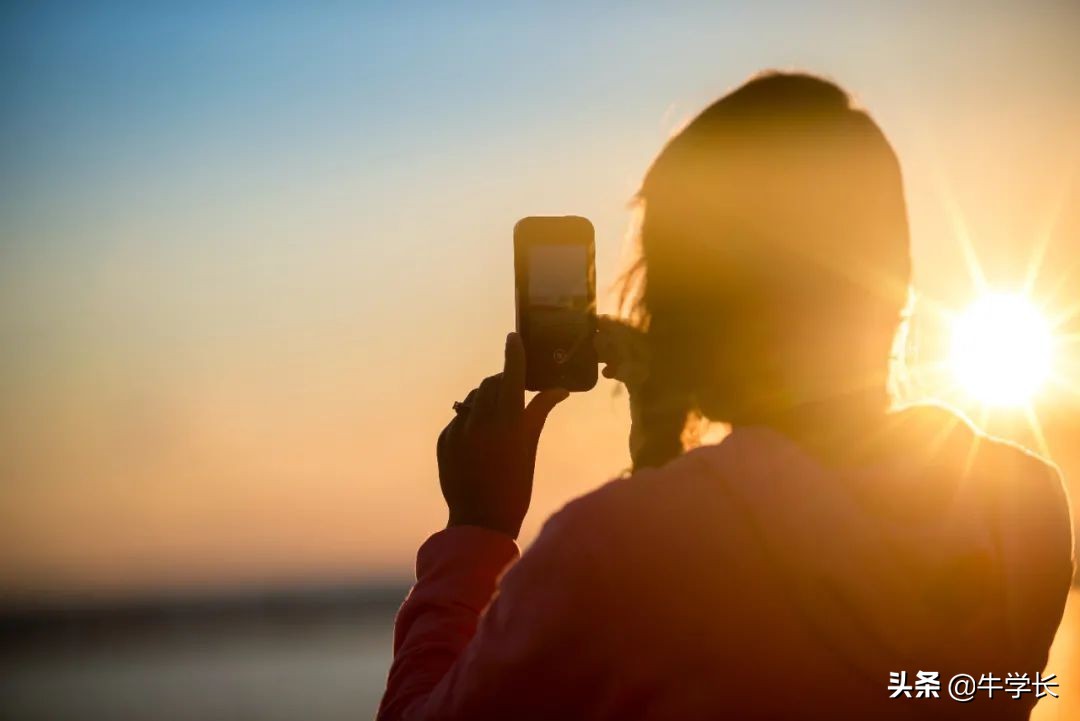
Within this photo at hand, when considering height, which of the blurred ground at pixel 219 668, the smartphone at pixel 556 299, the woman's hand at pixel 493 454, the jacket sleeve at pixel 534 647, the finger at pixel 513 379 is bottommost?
the jacket sleeve at pixel 534 647

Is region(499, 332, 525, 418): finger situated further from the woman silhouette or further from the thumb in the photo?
the woman silhouette

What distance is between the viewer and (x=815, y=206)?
167 cm

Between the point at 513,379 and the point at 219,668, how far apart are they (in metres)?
22.8

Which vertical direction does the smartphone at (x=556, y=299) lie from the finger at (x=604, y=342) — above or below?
above

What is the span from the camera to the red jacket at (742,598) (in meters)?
1.49

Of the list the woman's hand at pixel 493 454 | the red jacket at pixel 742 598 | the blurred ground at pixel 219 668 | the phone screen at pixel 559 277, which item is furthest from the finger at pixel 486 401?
the blurred ground at pixel 219 668

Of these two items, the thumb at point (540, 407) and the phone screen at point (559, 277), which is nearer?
the thumb at point (540, 407)

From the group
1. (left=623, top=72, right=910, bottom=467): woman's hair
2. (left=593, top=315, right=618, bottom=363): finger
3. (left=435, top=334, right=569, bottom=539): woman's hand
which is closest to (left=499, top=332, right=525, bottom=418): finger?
(left=435, top=334, right=569, bottom=539): woman's hand

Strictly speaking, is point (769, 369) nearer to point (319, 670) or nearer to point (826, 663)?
point (826, 663)

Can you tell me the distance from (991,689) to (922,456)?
1.10 feet

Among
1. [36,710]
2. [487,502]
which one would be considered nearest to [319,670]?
[36,710]

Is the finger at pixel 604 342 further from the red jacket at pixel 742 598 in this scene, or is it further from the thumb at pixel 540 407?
the red jacket at pixel 742 598

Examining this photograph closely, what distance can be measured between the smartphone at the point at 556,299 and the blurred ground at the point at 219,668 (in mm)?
858

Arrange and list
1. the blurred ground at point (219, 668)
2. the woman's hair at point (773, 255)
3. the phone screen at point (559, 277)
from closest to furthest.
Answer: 1. the woman's hair at point (773, 255)
2. the phone screen at point (559, 277)
3. the blurred ground at point (219, 668)
